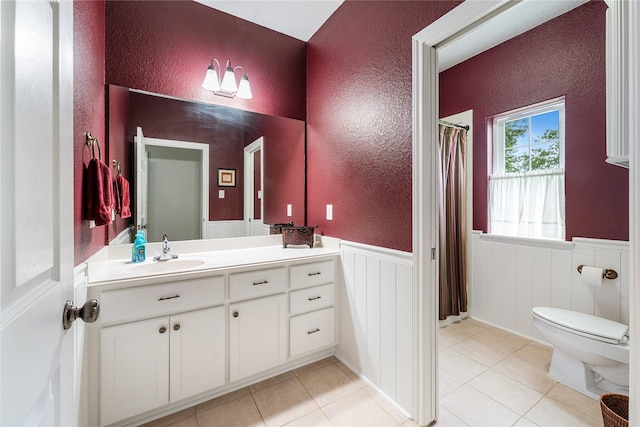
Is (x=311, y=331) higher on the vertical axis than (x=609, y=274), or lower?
lower

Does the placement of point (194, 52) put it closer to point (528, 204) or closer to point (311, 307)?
point (311, 307)

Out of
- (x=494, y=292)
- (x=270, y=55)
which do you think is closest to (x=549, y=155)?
(x=494, y=292)

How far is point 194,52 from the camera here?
1.99 meters

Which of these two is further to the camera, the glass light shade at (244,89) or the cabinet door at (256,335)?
the glass light shade at (244,89)

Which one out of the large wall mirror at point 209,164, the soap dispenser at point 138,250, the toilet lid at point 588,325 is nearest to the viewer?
the toilet lid at point 588,325

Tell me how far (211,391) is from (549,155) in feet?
10.3

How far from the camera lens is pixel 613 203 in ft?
6.19

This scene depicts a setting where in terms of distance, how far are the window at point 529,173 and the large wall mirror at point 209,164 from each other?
1908 mm

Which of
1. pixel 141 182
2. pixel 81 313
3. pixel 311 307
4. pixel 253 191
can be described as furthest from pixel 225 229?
pixel 81 313

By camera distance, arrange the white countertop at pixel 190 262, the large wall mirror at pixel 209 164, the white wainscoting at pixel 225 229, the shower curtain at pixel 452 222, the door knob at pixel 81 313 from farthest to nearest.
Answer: the shower curtain at pixel 452 222 → the white wainscoting at pixel 225 229 → the large wall mirror at pixel 209 164 → the white countertop at pixel 190 262 → the door knob at pixel 81 313

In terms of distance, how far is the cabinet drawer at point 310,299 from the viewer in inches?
72.2

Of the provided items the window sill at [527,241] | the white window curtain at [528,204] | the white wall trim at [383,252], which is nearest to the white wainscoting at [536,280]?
the window sill at [527,241]

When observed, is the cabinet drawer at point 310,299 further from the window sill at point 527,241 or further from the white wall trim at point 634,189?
the window sill at point 527,241

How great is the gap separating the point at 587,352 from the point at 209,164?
2.76m
